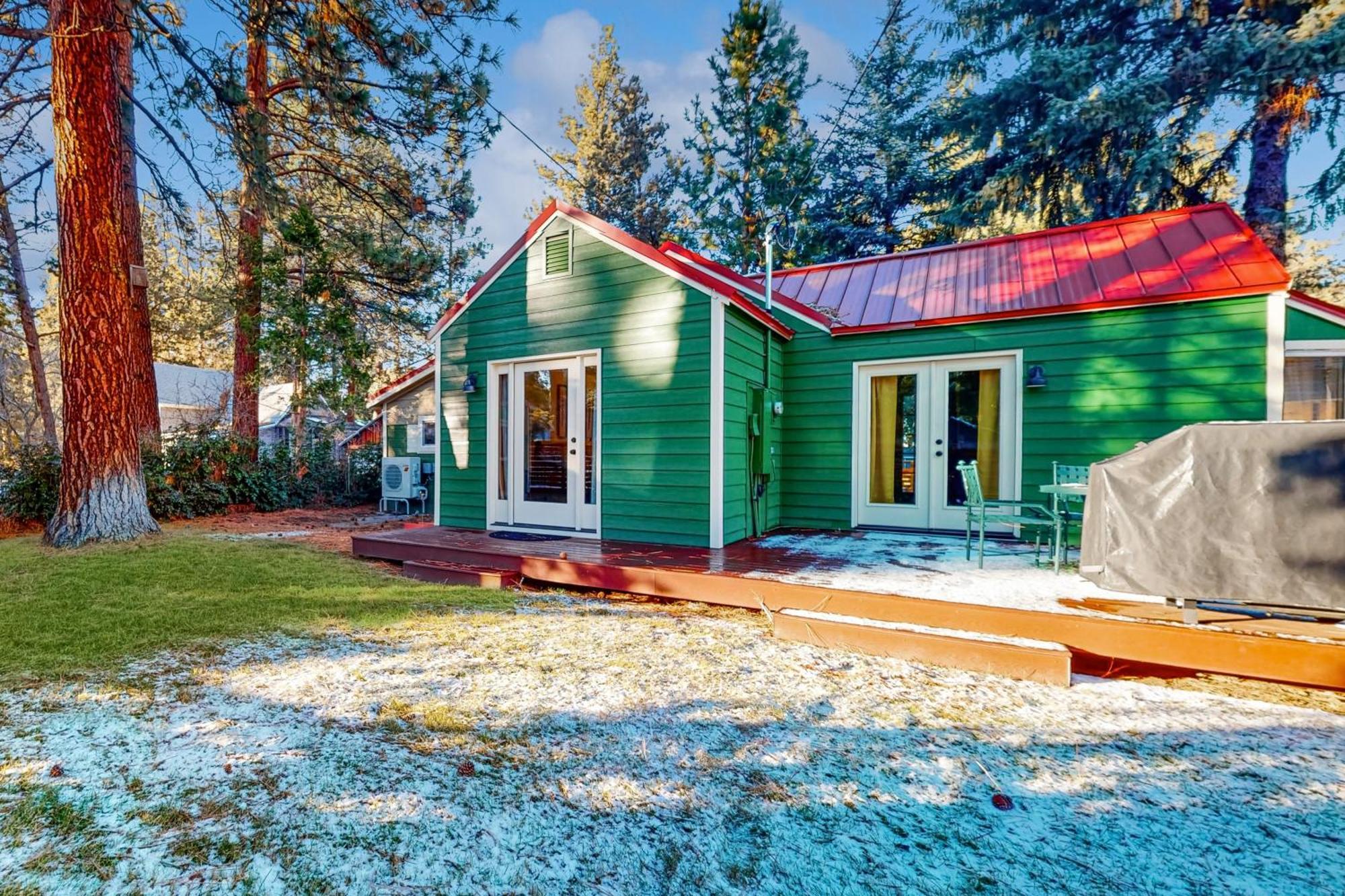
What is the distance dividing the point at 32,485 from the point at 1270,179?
1803 centimetres

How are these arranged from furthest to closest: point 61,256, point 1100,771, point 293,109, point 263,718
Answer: point 293,109 → point 61,256 → point 263,718 → point 1100,771

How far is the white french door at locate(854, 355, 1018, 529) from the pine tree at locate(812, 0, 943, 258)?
27.6ft

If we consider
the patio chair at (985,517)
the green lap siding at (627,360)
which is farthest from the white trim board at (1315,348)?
the green lap siding at (627,360)

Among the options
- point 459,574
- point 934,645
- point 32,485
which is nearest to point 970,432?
point 934,645

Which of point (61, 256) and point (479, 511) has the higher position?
point (61, 256)

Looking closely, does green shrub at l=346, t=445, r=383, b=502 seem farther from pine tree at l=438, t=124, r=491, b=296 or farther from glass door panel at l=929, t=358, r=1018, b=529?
glass door panel at l=929, t=358, r=1018, b=529

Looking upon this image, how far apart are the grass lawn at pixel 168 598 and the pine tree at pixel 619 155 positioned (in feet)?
47.5

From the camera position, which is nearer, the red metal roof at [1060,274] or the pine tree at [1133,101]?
the red metal roof at [1060,274]

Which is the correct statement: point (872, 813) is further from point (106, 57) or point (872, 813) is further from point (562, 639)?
point (106, 57)

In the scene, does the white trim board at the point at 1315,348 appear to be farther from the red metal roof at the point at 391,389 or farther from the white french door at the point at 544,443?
the red metal roof at the point at 391,389

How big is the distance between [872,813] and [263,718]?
2.34 m

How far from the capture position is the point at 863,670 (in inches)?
120

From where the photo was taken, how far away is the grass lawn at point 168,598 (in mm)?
3131

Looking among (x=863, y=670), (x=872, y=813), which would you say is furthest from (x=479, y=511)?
(x=872, y=813)
